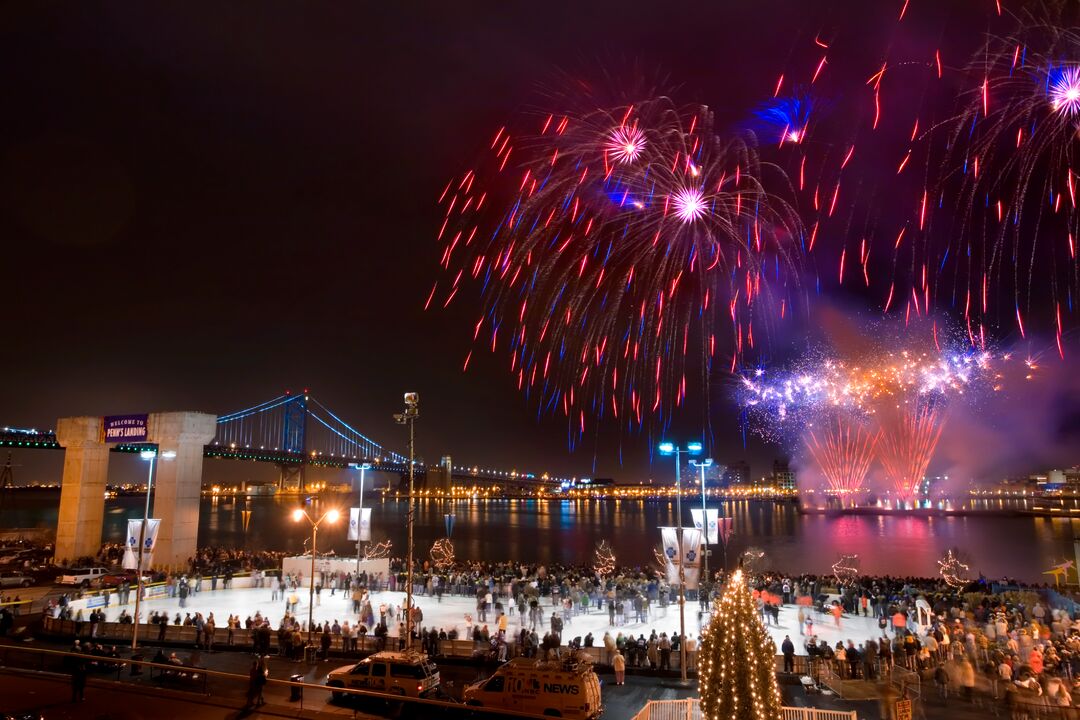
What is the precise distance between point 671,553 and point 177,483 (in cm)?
3253

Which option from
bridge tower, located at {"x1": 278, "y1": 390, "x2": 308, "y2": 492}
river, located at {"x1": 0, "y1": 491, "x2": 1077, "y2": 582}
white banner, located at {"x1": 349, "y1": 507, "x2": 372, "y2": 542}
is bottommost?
river, located at {"x1": 0, "y1": 491, "x2": 1077, "y2": 582}

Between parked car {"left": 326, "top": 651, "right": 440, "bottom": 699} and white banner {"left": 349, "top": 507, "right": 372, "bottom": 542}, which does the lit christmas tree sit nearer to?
parked car {"left": 326, "top": 651, "right": 440, "bottom": 699}

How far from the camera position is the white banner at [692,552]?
1911cm

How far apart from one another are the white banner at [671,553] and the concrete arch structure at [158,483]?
97.9ft

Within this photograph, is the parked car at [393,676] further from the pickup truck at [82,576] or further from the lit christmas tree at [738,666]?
the pickup truck at [82,576]

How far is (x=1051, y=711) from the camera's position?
12812 millimetres

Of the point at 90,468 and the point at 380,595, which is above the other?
the point at 90,468

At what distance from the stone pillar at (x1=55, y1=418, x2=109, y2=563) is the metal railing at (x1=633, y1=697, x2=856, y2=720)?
1737 inches

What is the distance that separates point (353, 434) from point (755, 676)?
596ft

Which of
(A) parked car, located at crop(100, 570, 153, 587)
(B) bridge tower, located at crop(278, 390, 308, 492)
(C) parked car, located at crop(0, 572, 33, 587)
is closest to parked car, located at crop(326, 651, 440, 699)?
(A) parked car, located at crop(100, 570, 153, 587)

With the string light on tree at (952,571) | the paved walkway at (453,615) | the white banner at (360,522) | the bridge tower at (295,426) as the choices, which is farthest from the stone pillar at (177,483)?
the bridge tower at (295,426)

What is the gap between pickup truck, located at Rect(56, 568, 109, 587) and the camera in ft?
113

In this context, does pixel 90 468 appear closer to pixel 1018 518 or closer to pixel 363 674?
pixel 363 674

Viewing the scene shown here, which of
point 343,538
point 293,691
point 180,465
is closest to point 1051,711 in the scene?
point 293,691
